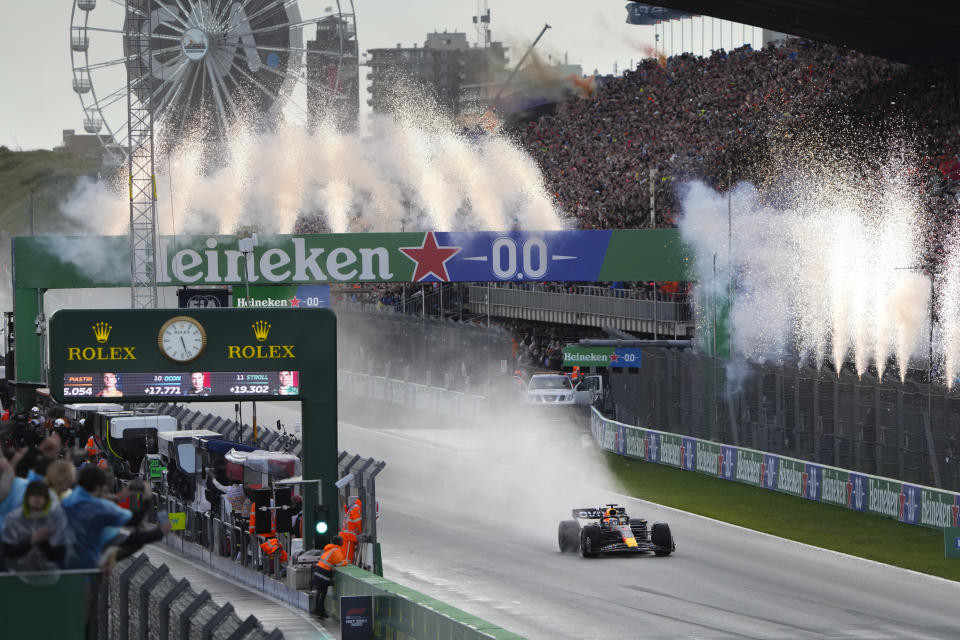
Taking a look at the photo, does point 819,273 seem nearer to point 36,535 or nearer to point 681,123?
point 681,123

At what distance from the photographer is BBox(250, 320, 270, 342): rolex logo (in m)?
22.4

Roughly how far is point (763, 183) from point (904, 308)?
10794mm

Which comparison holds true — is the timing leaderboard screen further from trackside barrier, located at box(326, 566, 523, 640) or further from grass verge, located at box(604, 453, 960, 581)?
grass verge, located at box(604, 453, 960, 581)

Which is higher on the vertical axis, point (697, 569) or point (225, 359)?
point (225, 359)

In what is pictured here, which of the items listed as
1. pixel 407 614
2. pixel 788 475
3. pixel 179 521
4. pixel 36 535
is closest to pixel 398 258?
pixel 788 475

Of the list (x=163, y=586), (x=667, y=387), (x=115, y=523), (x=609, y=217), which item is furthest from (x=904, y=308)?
(x=115, y=523)

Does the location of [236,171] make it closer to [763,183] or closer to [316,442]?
[763,183]

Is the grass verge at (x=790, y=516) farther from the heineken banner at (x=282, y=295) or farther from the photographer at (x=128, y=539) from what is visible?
the photographer at (x=128, y=539)

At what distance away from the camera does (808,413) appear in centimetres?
3369

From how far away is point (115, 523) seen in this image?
950cm

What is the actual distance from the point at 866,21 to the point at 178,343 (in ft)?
103

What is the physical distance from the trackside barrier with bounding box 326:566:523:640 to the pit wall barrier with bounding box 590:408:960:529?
1252 centimetres

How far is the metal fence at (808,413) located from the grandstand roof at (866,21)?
10.1 meters

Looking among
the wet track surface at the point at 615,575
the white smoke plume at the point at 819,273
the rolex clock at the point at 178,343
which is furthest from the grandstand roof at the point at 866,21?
the rolex clock at the point at 178,343
